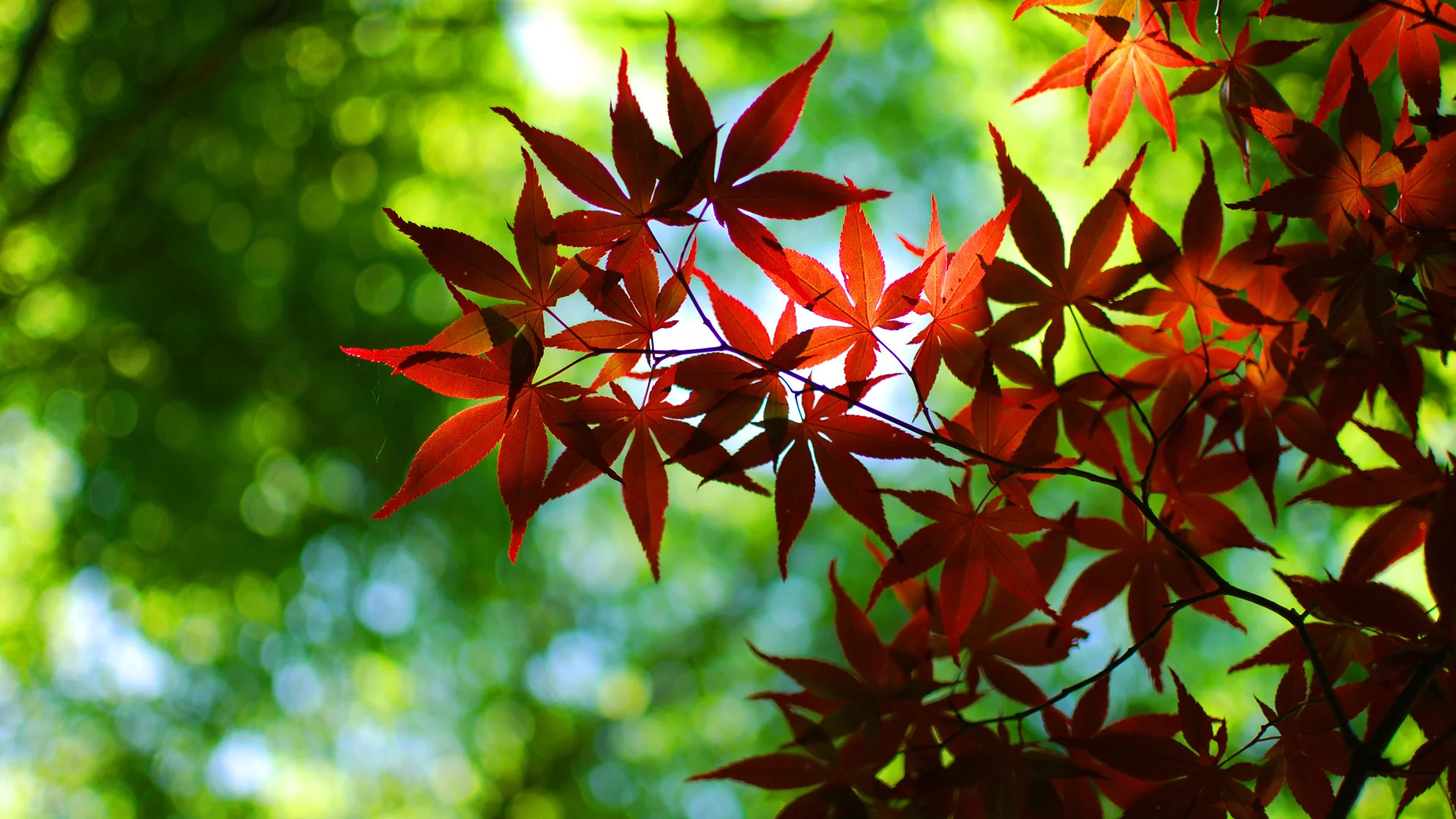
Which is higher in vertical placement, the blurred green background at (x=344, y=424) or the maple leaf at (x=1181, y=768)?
the blurred green background at (x=344, y=424)

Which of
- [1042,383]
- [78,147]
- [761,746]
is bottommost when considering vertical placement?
[1042,383]

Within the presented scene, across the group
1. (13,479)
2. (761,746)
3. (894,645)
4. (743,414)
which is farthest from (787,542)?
(13,479)

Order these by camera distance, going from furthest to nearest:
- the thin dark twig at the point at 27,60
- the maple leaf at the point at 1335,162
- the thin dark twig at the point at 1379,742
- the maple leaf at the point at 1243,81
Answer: the thin dark twig at the point at 27,60 → the maple leaf at the point at 1243,81 → the maple leaf at the point at 1335,162 → the thin dark twig at the point at 1379,742

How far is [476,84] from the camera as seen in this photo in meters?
2.89

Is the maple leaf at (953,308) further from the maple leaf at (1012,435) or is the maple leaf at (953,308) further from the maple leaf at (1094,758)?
the maple leaf at (1094,758)

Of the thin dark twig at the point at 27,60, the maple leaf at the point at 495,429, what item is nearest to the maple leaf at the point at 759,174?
the maple leaf at the point at 495,429

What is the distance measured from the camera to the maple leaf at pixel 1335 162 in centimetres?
46

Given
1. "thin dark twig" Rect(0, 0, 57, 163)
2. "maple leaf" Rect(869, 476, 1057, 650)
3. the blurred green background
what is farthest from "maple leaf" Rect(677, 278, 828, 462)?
"thin dark twig" Rect(0, 0, 57, 163)

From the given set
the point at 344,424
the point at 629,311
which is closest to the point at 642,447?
the point at 629,311

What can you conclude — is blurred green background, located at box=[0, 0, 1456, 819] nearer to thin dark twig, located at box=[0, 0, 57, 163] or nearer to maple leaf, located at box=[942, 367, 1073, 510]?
thin dark twig, located at box=[0, 0, 57, 163]

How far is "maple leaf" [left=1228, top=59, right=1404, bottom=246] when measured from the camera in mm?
465

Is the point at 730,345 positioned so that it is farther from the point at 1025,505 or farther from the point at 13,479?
the point at 13,479

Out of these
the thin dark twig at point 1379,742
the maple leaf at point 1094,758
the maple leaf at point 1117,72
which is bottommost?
the thin dark twig at point 1379,742

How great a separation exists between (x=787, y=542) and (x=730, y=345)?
12 cm
